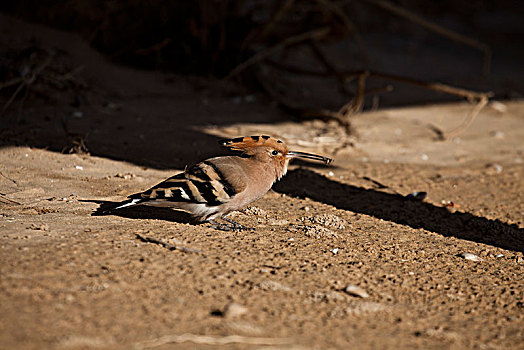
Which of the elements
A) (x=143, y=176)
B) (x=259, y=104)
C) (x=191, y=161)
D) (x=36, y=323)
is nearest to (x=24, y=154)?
(x=143, y=176)

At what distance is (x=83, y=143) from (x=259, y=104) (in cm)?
287

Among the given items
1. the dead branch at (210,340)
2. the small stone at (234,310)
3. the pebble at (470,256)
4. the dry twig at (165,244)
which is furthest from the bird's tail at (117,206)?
the pebble at (470,256)

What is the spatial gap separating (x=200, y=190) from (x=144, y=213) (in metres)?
0.53

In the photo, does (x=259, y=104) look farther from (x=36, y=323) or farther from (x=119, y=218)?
(x=36, y=323)

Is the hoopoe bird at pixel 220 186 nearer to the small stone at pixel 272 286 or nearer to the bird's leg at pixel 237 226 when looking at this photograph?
the bird's leg at pixel 237 226

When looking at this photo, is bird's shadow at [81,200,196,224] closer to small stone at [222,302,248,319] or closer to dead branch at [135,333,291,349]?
small stone at [222,302,248,319]

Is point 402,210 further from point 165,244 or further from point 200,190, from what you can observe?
point 165,244

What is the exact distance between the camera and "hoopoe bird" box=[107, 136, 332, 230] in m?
3.30

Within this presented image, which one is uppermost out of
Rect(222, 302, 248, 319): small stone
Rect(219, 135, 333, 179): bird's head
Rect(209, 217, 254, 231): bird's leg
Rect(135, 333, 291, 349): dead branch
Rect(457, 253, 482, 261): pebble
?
Rect(219, 135, 333, 179): bird's head

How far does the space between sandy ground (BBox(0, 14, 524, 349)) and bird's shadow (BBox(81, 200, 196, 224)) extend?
19 mm

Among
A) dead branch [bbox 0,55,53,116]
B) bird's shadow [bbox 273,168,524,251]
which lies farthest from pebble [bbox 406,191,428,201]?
dead branch [bbox 0,55,53,116]

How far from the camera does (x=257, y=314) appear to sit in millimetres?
2465

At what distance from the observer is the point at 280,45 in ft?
23.1

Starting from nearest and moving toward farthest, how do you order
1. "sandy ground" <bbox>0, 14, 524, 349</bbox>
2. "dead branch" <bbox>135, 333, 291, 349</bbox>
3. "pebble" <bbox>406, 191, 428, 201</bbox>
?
1. "dead branch" <bbox>135, 333, 291, 349</bbox>
2. "sandy ground" <bbox>0, 14, 524, 349</bbox>
3. "pebble" <bbox>406, 191, 428, 201</bbox>
